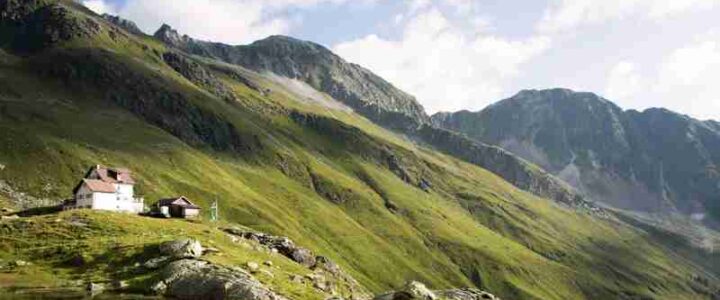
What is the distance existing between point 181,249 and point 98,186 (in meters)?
54.2

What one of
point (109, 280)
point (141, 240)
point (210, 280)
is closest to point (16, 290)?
point (109, 280)

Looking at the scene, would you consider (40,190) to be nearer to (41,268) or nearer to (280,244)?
(280,244)

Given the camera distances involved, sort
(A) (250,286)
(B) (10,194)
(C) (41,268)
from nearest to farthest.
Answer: (A) (250,286) < (C) (41,268) < (B) (10,194)

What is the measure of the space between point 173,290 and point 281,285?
15028 millimetres

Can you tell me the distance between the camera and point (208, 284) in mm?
89375

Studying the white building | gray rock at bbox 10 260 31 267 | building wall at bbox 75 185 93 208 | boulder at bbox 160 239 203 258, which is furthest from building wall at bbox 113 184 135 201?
gray rock at bbox 10 260 31 267

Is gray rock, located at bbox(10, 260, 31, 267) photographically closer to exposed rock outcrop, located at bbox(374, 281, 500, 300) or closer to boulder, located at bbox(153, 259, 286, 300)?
boulder, located at bbox(153, 259, 286, 300)

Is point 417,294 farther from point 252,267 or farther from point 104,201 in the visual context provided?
point 104,201

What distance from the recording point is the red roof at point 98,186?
147 metres

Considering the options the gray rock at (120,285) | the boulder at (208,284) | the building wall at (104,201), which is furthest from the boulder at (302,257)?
the gray rock at (120,285)

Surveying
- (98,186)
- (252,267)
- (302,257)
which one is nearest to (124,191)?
(98,186)

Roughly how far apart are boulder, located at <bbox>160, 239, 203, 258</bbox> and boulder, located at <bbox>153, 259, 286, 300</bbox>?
5800 mm

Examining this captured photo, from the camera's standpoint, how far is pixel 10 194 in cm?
18025

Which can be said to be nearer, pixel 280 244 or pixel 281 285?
pixel 281 285
